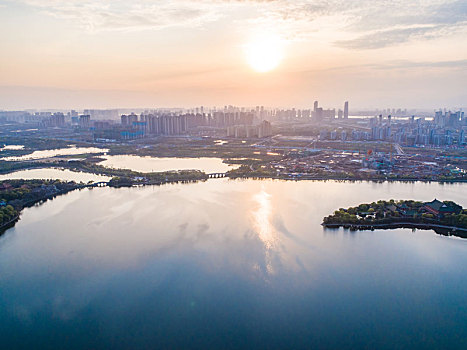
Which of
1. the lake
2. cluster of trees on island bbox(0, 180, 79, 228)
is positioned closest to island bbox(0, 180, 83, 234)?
cluster of trees on island bbox(0, 180, 79, 228)

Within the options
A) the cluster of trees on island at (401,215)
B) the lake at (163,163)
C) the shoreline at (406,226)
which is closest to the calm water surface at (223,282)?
the shoreline at (406,226)

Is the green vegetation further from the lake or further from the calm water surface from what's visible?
the lake

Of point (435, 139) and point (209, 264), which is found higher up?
point (435, 139)

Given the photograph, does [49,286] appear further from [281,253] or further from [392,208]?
[392,208]

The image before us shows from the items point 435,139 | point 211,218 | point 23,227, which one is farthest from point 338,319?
point 435,139

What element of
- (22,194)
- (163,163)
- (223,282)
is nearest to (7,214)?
(22,194)

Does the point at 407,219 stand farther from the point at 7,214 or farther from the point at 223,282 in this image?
the point at 7,214

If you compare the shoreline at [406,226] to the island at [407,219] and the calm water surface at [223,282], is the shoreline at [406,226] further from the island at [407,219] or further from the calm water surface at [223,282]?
the calm water surface at [223,282]
